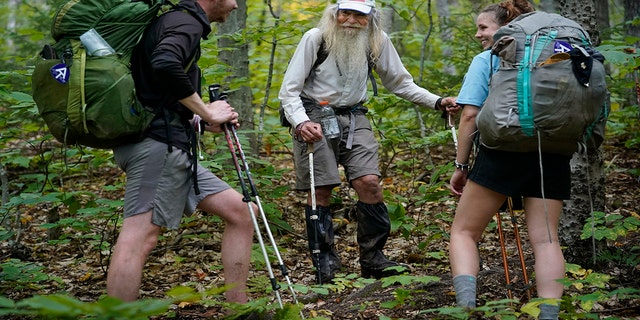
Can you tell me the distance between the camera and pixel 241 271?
4219 millimetres

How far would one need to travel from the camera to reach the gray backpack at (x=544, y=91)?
3545 millimetres

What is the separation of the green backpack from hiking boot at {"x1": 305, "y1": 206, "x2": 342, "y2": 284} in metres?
2.14

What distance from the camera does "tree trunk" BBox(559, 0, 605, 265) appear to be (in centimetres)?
498

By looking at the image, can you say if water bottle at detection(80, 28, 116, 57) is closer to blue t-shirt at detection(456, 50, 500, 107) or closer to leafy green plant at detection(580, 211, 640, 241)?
blue t-shirt at detection(456, 50, 500, 107)

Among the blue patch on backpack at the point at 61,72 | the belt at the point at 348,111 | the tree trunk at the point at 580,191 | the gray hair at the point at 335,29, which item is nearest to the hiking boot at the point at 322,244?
the belt at the point at 348,111

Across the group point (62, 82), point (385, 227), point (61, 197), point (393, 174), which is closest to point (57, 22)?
point (62, 82)

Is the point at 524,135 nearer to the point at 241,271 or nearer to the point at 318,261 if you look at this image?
the point at 241,271

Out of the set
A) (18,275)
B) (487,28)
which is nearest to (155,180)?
(18,275)

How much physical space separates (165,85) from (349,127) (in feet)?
6.99

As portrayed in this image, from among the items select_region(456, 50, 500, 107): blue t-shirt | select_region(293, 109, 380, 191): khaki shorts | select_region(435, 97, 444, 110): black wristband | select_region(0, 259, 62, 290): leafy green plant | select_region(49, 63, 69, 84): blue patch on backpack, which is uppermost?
select_region(49, 63, 69, 84): blue patch on backpack

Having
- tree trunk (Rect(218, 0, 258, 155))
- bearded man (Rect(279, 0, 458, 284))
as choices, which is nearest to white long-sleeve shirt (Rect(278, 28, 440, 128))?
bearded man (Rect(279, 0, 458, 284))

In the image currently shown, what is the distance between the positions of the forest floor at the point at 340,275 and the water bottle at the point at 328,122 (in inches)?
46.7

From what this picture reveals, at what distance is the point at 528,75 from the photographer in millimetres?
3621

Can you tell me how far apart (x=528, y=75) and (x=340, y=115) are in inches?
88.9
